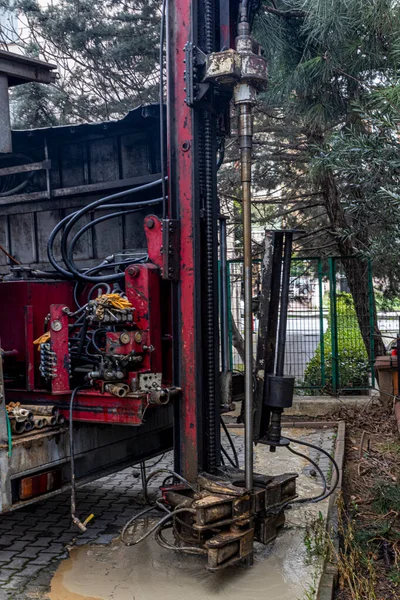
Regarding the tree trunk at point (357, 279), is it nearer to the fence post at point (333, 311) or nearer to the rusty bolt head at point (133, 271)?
the fence post at point (333, 311)

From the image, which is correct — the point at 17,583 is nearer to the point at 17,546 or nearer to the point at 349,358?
the point at 17,546

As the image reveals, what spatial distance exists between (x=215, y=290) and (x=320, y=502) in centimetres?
201

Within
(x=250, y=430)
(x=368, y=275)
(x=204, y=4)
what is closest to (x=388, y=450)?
(x=368, y=275)

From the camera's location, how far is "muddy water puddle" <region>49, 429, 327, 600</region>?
11.3 feet

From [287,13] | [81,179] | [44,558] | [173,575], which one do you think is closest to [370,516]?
[173,575]

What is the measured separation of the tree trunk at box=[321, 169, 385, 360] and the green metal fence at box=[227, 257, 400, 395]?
0.05 ft

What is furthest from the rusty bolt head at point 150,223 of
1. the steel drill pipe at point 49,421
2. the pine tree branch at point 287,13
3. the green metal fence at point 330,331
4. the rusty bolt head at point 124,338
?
the green metal fence at point 330,331

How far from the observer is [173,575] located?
12.0ft

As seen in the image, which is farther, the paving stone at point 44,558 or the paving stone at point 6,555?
the paving stone at point 6,555

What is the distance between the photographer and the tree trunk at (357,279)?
8.73 m

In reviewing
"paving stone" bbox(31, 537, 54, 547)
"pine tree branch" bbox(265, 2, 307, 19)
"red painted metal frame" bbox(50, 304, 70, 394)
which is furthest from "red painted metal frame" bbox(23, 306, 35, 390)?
"pine tree branch" bbox(265, 2, 307, 19)

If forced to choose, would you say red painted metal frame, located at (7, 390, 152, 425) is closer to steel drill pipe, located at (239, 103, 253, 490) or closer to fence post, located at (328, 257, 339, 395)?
steel drill pipe, located at (239, 103, 253, 490)

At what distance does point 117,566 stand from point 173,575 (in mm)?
385

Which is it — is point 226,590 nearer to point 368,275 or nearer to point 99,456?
point 99,456
